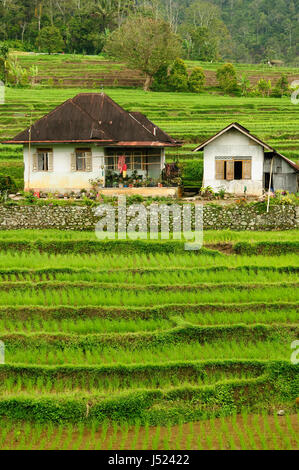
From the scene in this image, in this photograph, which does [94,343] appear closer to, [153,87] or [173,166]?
[173,166]

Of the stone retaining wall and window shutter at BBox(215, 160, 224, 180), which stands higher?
window shutter at BBox(215, 160, 224, 180)

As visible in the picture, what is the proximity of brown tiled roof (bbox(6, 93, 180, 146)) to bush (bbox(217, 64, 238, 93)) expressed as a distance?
3015 centimetres

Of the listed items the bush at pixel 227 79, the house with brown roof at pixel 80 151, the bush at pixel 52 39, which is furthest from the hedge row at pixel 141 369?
the bush at pixel 52 39

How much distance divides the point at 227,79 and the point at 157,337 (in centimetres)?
4572

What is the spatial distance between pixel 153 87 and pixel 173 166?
30.3 metres

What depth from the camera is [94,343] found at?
13.7 meters

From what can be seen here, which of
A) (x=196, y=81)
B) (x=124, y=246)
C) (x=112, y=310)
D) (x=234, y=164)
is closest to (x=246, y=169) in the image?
(x=234, y=164)

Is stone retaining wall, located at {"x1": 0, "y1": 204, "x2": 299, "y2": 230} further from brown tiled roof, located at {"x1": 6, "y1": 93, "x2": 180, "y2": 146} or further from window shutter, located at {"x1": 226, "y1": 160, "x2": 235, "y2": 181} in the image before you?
brown tiled roof, located at {"x1": 6, "y1": 93, "x2": 180, "y2": 146}

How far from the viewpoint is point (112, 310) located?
15.0m

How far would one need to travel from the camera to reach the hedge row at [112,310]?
14984mm

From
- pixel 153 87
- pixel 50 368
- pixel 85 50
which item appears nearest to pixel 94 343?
pixel 50 368

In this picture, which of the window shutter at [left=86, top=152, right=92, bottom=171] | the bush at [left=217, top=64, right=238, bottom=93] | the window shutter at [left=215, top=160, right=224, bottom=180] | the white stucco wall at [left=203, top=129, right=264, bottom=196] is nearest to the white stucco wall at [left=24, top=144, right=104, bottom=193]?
the window shutter at [left=86, top=152, right=92, bottom=171]

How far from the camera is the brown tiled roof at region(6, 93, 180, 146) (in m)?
25.1

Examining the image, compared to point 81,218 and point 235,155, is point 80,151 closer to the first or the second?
point 81,218
